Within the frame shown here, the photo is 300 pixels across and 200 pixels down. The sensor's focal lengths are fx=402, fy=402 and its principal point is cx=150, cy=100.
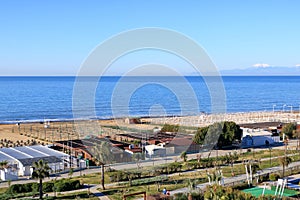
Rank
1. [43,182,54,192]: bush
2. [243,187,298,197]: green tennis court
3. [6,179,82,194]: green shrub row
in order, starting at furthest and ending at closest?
[43,182,54,192]: bush, [6,179,82,194]: green shrub row, [243,187,298,197]: green tennis court

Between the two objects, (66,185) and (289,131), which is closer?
(66,185)

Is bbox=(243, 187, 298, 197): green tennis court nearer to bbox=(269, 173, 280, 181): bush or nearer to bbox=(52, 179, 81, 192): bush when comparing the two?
bbox=(269, 173, 280, 181): bush

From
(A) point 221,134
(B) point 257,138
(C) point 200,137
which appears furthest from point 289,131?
(C) point 200,137

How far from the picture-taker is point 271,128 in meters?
39.3

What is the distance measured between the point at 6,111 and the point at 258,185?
184 ft

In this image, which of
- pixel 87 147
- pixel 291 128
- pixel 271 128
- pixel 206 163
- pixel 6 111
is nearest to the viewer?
pixel 206 163

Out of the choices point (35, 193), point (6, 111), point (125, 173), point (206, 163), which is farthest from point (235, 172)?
point (6, 111)

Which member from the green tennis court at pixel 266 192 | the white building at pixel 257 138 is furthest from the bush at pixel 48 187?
the white building at pixel 257 138

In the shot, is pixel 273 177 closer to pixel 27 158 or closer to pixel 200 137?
pixel 200 137

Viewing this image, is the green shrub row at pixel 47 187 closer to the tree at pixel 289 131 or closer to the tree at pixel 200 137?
the tree at pixel 200 137

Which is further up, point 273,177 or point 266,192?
point 273,177

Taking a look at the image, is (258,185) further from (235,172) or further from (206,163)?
(206,163)

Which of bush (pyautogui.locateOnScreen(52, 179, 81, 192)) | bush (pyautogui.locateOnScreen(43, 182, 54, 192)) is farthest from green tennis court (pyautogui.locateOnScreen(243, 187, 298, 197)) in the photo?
bush (pyautogui.locateOnScreen(43, 182, 54, 192))

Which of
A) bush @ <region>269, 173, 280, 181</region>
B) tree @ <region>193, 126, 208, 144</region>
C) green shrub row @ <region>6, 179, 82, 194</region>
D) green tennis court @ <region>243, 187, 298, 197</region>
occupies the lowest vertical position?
green tennis court @ <region>243, 187, 298, 197</region>
